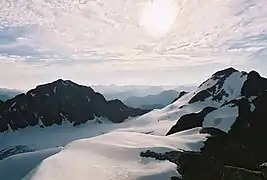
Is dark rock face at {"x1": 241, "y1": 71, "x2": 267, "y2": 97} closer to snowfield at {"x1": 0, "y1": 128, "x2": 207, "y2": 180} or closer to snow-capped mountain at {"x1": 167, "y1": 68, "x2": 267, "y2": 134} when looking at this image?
snow-capped mountain at {"x1": 167, "y1": 68, "x2": 267, "y2": 134}

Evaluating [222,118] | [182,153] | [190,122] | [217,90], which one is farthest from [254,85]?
[182,153]

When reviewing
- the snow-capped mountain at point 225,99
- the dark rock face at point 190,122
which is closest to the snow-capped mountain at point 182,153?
the dark rock face at point 190,122

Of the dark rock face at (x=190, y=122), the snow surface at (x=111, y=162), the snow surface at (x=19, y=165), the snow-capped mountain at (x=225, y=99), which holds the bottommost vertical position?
the snow surface at (x=19, y=165)

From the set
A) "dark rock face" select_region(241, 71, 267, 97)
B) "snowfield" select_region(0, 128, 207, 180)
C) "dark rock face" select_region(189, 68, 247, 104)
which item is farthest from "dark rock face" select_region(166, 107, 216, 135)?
"dark rock face" select_region(189, 68, 247, 104)

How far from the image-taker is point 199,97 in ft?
609

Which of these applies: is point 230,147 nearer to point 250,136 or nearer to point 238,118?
point 250,136

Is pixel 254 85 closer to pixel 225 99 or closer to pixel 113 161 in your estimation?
pixel 225 99

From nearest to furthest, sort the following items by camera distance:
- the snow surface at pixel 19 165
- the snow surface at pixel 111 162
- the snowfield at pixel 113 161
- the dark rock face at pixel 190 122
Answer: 1. the snow surface at pixel 111 162
2. the snowfield at pixel 113 161
3. the snow surface at pixel 19 165
4. the dark rock face at pixel 190 122

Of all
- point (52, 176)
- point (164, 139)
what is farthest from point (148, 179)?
point (164, 139)

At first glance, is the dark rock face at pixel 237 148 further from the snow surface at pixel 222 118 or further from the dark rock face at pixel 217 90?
the dark rock face at pixel 217 90

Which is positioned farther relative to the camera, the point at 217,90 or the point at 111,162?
the point at 217,90

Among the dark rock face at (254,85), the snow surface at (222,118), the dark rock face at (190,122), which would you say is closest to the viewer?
the snow surface at (222,118)

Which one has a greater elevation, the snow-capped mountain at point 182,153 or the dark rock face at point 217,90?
the dark rock face at point 217,90

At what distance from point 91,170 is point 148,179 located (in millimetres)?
9388
